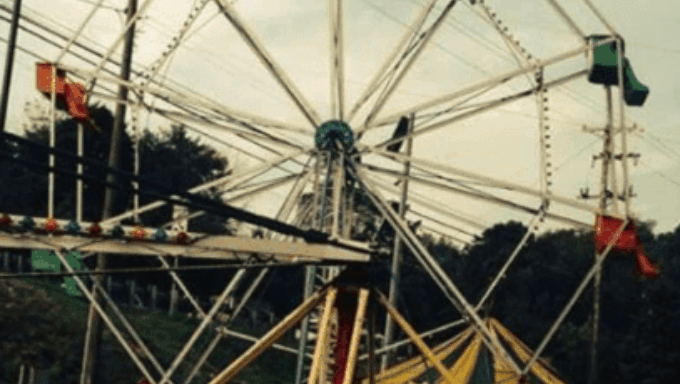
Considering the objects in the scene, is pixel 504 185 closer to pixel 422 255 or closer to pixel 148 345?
pixel 422 255

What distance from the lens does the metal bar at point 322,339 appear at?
17750mm

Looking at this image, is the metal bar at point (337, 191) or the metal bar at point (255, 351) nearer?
the metal bar at point (255, 351)

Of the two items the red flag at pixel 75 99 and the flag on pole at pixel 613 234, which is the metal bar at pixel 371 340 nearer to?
the flag on pole at pixel 613 234

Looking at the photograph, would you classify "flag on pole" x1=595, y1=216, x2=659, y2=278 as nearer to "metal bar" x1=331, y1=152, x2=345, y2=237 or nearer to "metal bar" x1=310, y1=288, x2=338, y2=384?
"metal bar" x1=331, y1=152, x2=345, y2=237

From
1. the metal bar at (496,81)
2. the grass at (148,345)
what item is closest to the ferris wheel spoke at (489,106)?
the metal bar at (496,81)

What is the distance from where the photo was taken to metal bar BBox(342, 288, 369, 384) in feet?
59.2

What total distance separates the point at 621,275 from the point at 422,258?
321 feet

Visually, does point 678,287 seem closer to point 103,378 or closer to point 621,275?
point 621,275

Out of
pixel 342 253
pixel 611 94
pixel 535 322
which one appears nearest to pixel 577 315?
pixel 535 322

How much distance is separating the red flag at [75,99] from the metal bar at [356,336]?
29.8 ft

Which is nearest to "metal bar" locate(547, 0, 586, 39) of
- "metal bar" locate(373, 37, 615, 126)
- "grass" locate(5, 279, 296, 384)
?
"metal bar" locate(373, 37, 615, 126)

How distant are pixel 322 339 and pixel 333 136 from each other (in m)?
5.94

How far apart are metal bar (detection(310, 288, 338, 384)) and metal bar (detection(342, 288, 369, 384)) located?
18.2 inches

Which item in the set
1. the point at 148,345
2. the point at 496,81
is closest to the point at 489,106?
the point at 496,81
